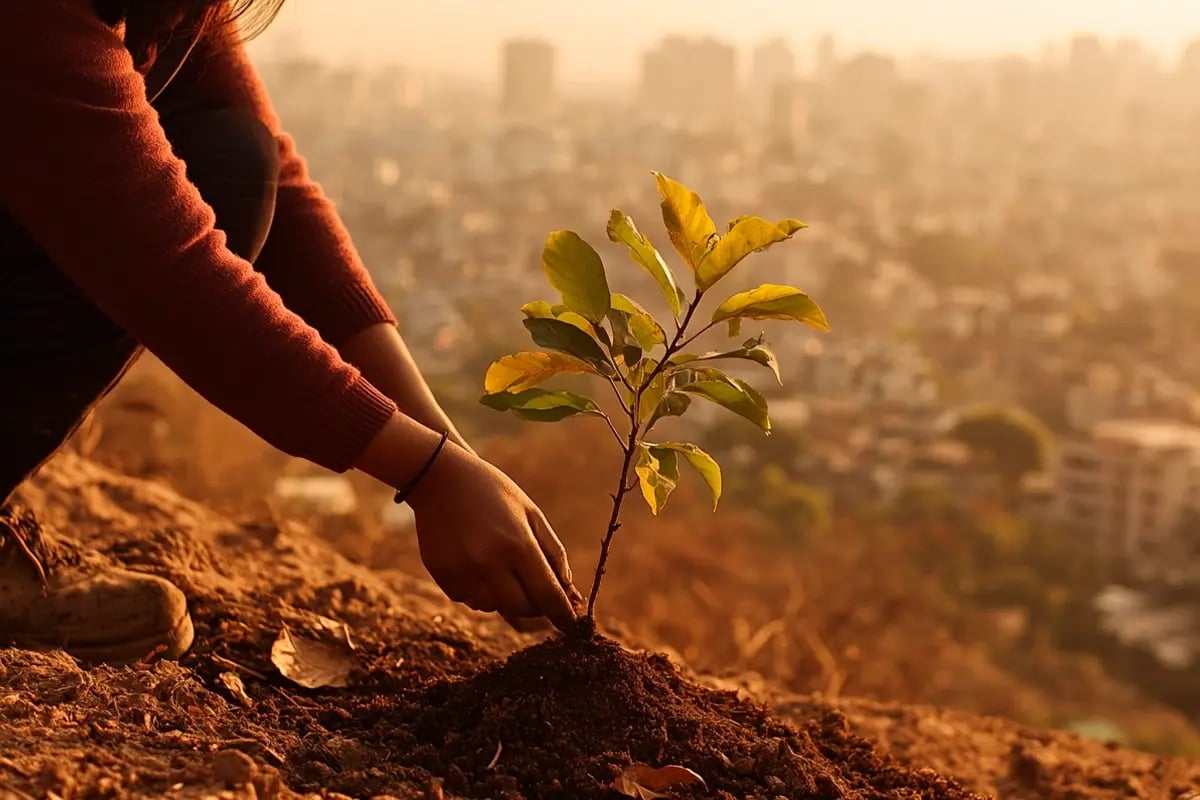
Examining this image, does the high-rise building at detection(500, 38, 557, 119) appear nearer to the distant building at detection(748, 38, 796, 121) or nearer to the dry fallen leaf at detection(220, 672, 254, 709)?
the distant building at detection(748, 38, 796, 121)

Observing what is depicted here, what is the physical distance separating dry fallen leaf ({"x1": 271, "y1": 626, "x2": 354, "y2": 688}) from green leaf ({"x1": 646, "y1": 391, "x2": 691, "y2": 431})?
0.54 m

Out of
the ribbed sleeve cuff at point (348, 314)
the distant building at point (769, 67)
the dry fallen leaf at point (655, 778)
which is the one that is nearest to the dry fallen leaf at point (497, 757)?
the dry fallen leaf at point (655, 778)

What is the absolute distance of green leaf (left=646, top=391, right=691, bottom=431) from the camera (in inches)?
50.4

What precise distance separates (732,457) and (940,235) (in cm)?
881

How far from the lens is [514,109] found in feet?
70.6

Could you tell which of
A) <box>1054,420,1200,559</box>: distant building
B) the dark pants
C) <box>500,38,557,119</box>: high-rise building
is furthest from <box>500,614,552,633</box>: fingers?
<box>500,38,557,119</box>: high-rise building

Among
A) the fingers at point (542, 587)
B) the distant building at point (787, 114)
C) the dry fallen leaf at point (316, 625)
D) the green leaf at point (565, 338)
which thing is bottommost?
the dry fallen leaf at point (316, 625)

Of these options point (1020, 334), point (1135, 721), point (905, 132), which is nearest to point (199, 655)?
point (1135, 721)

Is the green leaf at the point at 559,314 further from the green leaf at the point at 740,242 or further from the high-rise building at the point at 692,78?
the high-rise building at the point at 692,78

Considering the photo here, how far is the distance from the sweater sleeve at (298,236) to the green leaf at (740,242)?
0.52 metres

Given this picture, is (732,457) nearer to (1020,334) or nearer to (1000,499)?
(1000,499)

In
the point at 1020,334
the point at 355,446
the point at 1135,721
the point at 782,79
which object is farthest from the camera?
the point at 782,79

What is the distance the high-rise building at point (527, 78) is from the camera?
70.6ft

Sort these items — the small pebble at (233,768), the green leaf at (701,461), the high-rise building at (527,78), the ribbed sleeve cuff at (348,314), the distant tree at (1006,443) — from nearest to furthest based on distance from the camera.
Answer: the small pebble at (233,768)
the green leaf at (701,461)
the ribbed sleeve cuff at (348,314)
the distant tree at (1006,443)
the high-rise building at (527,78)
